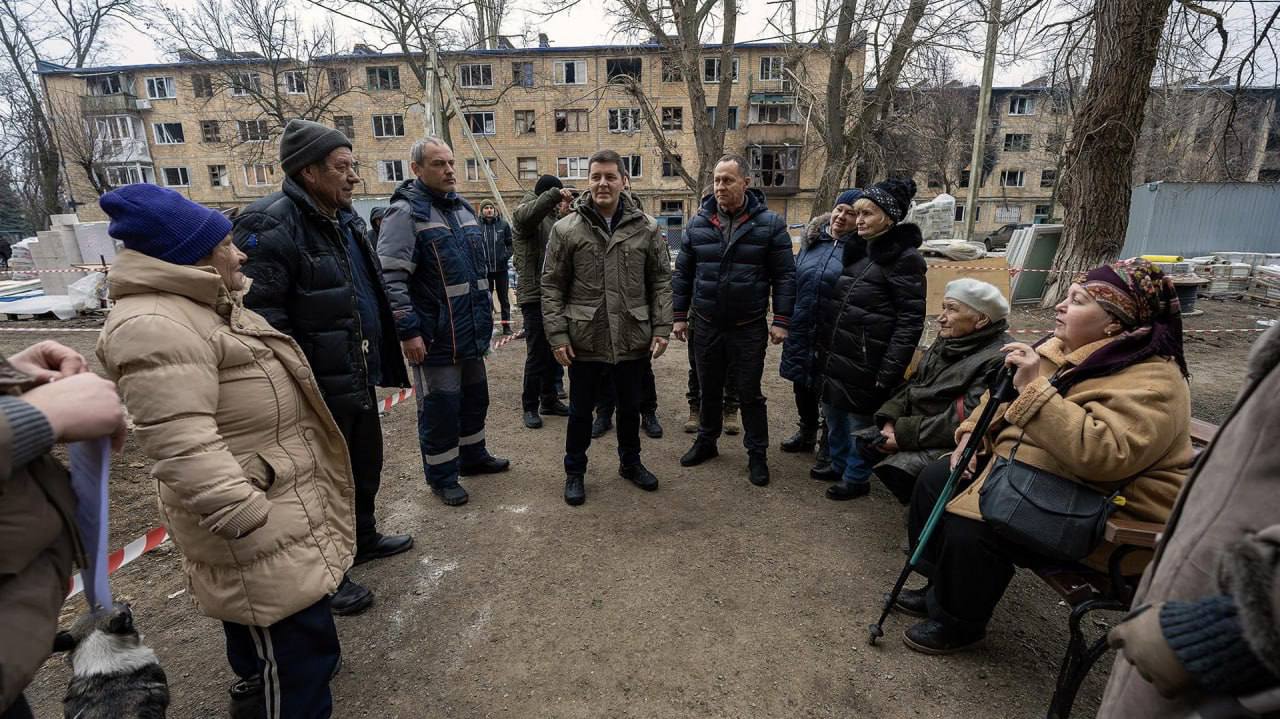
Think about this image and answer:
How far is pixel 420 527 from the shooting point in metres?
3.59

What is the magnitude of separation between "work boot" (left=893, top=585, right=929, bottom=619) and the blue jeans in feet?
3.67

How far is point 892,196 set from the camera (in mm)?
3562

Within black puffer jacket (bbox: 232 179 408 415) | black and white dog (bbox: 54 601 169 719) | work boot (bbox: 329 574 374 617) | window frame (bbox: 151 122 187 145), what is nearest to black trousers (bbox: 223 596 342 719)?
black and white dog (bbox: 54 601 169 719)

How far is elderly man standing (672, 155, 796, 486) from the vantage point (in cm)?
394

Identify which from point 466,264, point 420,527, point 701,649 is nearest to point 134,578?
point 420,527

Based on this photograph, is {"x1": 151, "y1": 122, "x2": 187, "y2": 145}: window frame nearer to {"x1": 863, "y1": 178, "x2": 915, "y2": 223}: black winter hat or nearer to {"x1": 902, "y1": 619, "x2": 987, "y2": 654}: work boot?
{"x1": 863, "y1": 178, "x2": 915, "y2": 223}: black winter hat

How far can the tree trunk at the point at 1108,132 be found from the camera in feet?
21.3

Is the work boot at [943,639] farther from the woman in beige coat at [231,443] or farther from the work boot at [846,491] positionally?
the woman in beige coat at [231,443]

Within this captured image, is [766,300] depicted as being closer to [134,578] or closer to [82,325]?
[134,578]

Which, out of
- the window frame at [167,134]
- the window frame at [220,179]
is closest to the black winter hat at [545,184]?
the window frame at [220,179]

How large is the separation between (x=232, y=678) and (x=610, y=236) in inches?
111

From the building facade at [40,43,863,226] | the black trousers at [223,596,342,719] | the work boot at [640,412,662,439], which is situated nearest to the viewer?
the black trousers at [223,596,342,719]

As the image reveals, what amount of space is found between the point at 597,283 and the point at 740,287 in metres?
0.98

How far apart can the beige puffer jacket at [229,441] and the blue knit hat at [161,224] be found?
0.06 metres
